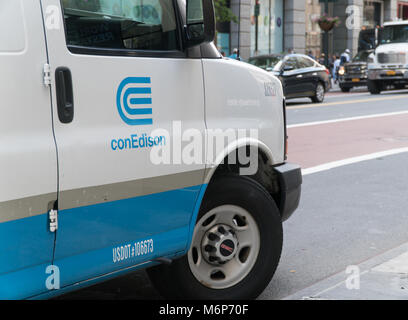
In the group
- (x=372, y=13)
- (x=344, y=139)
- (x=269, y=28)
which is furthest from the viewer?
(x=372, y=13)

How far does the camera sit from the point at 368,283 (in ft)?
15.3

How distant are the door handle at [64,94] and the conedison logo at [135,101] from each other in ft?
0.96

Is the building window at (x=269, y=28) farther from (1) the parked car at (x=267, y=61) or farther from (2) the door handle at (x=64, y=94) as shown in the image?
(2) the door handle at (x=64, y=94)

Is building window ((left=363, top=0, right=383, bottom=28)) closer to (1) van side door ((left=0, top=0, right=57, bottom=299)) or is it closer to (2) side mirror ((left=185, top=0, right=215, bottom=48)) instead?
(2) side mirror ((left=185, top=0, right=215, bottom=48))

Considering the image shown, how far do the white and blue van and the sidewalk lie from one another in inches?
17.4

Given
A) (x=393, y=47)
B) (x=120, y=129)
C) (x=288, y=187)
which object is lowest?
(x=393, y=47)

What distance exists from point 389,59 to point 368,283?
23979 mm

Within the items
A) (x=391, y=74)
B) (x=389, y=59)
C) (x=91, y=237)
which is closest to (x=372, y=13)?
(x=389, y=59)

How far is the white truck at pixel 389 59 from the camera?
2703 cm

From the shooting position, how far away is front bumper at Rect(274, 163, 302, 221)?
4641 mm

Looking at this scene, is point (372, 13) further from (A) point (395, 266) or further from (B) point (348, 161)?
(A) point (395, 266)

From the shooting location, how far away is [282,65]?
22031 mm

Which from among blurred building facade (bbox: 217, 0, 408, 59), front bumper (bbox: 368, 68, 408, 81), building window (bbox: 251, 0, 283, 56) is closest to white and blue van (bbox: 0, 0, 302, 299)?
front bumper (bbox: 368, 68, 408, 81)

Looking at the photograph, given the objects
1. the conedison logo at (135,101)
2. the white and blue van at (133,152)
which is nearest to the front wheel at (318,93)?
the white and blue van at (133,152)
